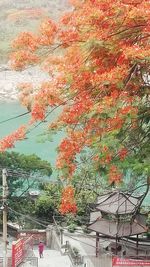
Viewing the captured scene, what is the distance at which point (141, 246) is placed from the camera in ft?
61.2

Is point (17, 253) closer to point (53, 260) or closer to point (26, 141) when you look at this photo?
point (53, 260)

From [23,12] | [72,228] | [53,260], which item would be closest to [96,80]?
[53,260]

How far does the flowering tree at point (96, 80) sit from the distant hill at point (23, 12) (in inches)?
3466

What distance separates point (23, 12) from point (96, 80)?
10349 centimetres

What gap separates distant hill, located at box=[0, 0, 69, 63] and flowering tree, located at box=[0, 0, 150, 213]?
88.0m

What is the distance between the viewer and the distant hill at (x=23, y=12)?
103875mm

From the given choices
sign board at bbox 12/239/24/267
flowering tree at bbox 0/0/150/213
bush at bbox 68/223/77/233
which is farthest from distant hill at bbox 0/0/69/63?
flowering tree at bbox 0/0/150/213

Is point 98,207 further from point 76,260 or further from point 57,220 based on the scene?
point 57,220

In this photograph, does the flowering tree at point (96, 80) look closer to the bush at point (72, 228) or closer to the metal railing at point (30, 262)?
the metal railing at point (30, 262)

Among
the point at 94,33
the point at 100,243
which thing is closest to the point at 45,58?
the point at 94,33

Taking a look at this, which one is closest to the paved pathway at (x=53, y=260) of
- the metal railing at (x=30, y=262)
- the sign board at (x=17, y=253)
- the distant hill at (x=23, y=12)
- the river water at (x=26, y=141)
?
the metal railing at (x=30, y=262)

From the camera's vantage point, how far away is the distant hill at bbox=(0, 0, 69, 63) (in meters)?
104

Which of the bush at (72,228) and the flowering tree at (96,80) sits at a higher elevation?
the flowering tree at (96,80)

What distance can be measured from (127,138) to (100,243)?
10385 mm
